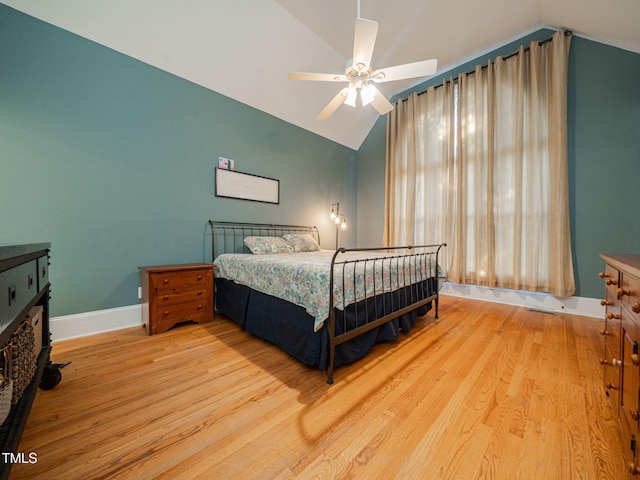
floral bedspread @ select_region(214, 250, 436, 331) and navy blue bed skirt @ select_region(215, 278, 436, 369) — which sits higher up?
floral bedspread @ select_region(214, 250, 436, 331)

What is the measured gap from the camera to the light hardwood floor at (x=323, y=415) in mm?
999

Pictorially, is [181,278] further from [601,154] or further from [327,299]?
[601,154]

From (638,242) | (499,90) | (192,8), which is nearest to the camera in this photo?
(192,8)

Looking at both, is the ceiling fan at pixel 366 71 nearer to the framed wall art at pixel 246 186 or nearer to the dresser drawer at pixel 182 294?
the framed wall art at pixel 246 186

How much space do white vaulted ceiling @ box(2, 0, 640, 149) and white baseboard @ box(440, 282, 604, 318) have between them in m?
2.82

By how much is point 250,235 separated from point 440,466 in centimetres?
304

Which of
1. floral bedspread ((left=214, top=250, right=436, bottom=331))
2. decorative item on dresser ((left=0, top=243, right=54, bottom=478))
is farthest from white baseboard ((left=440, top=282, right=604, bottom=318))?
decorative item on dresser ((left=0, top=243, right=54, bottom=478))

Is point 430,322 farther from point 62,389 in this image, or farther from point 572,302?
point 62,389

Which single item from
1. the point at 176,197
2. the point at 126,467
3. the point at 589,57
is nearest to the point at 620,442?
the point at 126,467

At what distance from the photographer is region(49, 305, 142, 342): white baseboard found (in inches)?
83.1

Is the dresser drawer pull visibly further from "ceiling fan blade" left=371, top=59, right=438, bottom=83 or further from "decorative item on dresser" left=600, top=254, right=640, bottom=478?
"ceiling fan blade" left=371, top=59, right=438, bottom=83

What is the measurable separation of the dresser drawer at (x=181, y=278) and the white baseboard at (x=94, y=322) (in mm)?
536

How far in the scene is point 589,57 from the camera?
Result: 2.84 meters

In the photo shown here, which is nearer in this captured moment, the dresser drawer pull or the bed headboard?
the dresser drawer pull
